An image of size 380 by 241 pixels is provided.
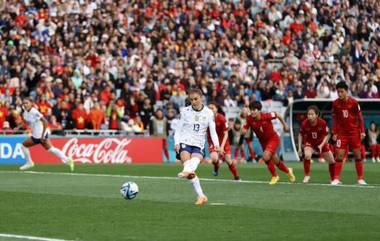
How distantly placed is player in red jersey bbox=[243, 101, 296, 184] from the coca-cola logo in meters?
12.7

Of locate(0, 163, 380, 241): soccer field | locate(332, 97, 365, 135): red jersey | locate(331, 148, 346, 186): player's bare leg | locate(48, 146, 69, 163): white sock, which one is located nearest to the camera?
locate(0, 163, 380, 241): soccer field

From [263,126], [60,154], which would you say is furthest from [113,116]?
[263,126]

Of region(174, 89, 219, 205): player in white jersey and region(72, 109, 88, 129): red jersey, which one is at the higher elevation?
region(174, 89, 219, 205): player in white jersey

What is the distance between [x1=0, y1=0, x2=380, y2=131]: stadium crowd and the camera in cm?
3697

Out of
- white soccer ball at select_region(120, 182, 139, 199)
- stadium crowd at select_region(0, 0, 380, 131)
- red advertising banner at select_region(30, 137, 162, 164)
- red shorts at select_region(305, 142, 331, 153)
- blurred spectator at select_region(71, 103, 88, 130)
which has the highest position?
stadium crowd at select_region(0, 0, 380, 131)

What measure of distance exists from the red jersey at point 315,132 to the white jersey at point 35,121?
30.2ft

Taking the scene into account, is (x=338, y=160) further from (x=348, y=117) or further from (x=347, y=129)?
(x=348, y=117)

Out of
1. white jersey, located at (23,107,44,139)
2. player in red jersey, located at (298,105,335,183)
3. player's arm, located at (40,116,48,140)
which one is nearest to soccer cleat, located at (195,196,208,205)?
player in red jersey, located at (298,105,335,183)

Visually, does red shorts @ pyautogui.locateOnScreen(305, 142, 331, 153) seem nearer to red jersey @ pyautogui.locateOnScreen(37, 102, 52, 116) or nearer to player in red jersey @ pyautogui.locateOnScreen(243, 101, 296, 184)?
player in red jersey @ pyautogui.locateOnScreen(243, 101, 296, 184)

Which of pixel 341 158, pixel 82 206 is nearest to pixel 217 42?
pixel 341 158

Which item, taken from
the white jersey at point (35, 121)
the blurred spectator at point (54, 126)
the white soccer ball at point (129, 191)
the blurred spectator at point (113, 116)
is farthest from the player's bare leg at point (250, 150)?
the white soccer ball at point (129, 191)

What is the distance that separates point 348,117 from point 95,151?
1525 cm

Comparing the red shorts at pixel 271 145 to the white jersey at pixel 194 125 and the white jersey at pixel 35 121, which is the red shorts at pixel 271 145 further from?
the white jersey at pixel 35 121

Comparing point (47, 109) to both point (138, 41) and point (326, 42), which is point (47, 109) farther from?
point (326, 42)
